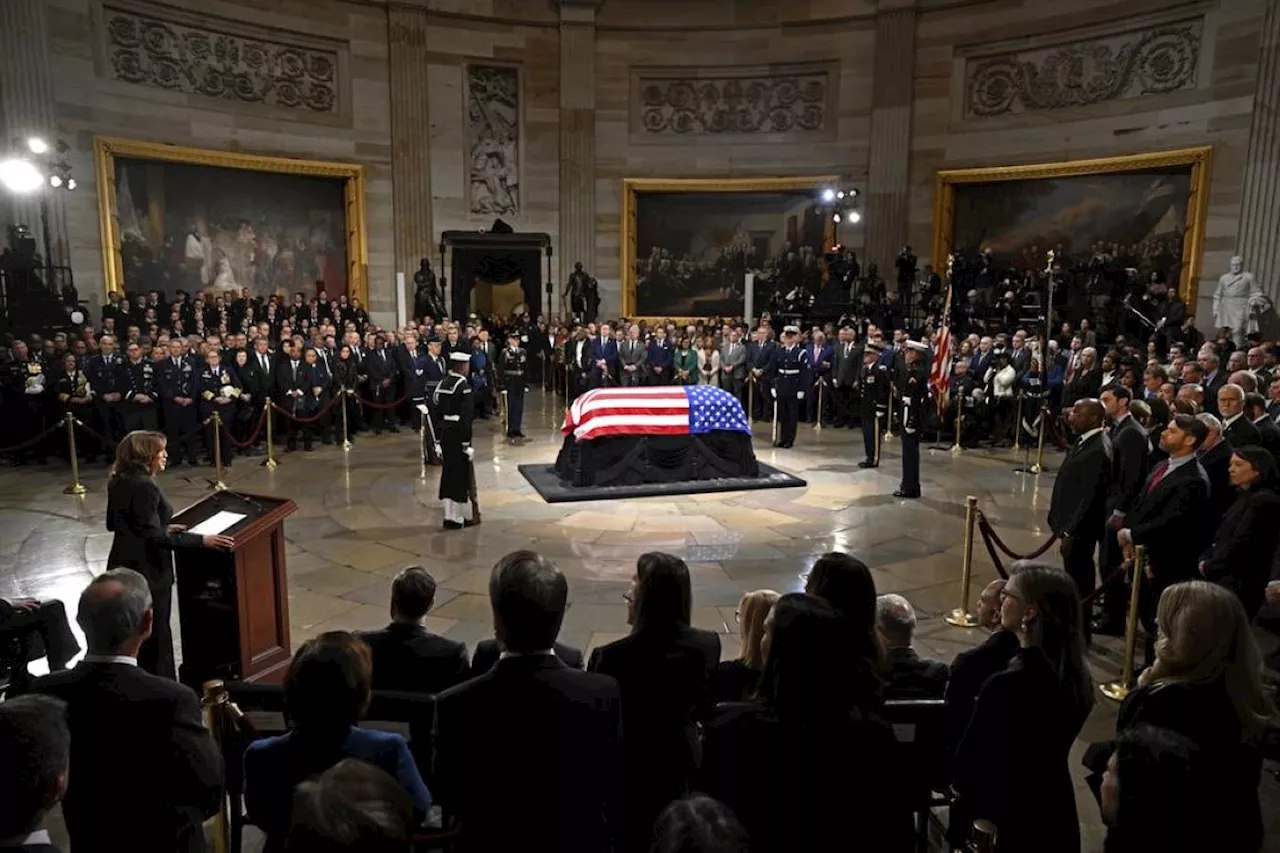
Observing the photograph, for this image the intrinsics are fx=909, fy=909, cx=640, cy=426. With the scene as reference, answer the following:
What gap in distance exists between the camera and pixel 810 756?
7.57ft

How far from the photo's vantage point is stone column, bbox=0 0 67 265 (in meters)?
15.5

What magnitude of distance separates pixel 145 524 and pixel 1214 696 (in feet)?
16.1

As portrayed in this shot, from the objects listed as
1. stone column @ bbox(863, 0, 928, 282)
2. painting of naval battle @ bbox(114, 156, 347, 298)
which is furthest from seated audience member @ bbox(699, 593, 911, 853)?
stone column @ bbox(863, 0, 928, 282)

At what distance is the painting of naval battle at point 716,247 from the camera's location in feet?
75.2

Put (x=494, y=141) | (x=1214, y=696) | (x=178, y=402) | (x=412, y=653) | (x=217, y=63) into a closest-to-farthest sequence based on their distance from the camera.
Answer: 1. (x=1214, y=696)
2. (x=412, y=653)
3. (x=178, y=402)
4. (x=217, y=63)
5. (x=494, y=141)

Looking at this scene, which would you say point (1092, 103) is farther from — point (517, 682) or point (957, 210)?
point (517, 682)

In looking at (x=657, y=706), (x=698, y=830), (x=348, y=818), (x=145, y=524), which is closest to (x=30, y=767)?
(x=348, y=818)

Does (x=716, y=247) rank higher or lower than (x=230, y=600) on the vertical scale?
higher

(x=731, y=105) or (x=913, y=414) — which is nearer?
(x=913, y=414)

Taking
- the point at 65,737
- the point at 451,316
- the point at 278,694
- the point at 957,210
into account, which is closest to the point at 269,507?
the point at 278,694

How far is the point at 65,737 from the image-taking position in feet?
6.83

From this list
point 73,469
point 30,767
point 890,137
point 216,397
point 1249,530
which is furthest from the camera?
point 890,137

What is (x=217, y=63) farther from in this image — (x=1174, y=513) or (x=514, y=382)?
(x=1174, y=513)

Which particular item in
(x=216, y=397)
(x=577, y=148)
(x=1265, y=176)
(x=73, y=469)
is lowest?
(x=73, y=469)
